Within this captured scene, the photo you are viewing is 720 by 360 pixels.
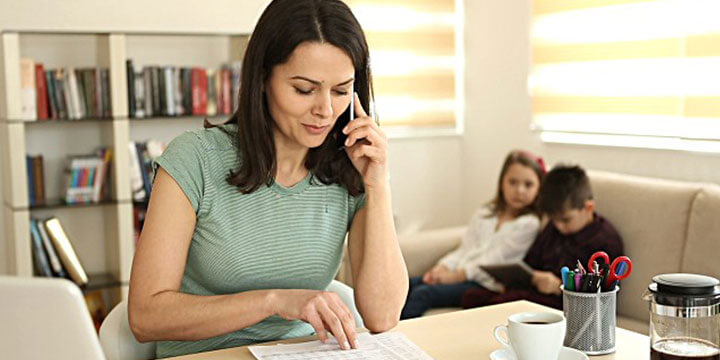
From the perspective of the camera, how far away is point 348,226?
192 cm

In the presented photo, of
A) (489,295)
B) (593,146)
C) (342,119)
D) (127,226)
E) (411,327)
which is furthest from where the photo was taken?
(593,146)

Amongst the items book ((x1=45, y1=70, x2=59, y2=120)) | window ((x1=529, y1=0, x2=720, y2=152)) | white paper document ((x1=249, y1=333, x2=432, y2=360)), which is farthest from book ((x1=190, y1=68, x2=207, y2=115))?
white paper document ((x1=249, y1=333, x2=432, y2=360))

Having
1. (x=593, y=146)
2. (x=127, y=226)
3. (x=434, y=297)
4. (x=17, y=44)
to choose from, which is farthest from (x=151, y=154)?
(x=593, y=146)

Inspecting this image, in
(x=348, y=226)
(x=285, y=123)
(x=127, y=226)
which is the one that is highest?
(x=285, y=123)

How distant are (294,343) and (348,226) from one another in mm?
374

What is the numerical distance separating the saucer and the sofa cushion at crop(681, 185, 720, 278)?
168 cm

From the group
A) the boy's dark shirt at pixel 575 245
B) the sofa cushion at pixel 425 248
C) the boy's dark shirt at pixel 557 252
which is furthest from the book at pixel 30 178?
the boy's dark shirt at pixel 575 245

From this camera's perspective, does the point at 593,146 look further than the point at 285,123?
Yes

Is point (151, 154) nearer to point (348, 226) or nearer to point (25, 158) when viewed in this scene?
point (25, 158)

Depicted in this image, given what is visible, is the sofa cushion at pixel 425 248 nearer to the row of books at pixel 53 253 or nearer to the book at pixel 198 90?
the book at pixel 198 90

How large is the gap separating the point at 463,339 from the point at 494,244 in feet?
6.62

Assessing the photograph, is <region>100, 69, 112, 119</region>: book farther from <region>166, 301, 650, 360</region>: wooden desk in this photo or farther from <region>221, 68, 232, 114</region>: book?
<region>166, 301, 650, 360</region>: wooden desk

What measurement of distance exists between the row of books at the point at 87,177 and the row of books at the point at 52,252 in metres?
0.14

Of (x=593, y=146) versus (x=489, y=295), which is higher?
(x=593, y=146)
